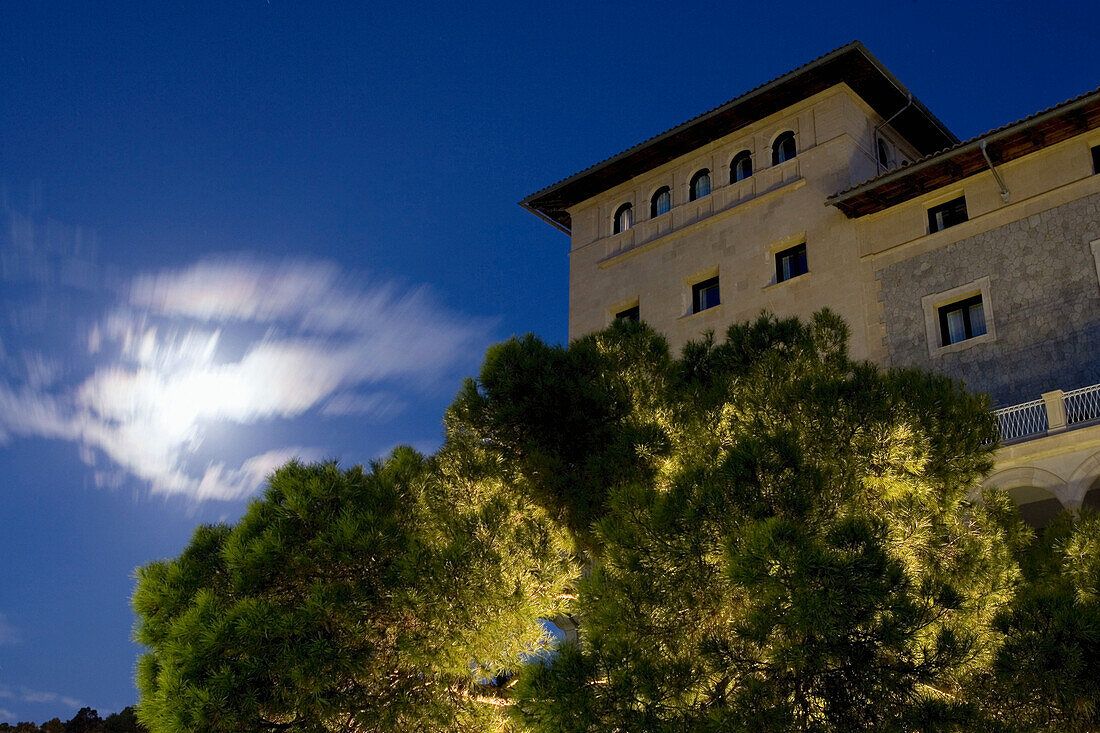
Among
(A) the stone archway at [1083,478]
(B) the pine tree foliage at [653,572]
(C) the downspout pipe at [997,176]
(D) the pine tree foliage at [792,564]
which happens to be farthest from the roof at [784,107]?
(D) the pine tree foliage at [792,564]

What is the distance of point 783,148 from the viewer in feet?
80.2

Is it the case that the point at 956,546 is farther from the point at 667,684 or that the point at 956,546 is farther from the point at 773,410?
the point at 667,684

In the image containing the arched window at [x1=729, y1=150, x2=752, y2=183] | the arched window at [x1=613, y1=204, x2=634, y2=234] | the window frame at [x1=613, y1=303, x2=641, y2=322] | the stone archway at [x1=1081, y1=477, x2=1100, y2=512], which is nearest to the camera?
the stone archway at [x1=1081, y1=477, x2=1100, y2=512]

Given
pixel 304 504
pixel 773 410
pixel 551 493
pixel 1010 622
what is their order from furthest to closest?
1. pixel 551 493
2. pixel 304 504
3. pixel 773 410
4. pixel 1010 622

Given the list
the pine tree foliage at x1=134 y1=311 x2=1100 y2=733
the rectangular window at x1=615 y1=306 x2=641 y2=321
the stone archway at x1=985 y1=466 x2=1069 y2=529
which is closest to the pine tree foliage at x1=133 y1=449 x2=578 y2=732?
the pine tree foliage at x1=134 y1=311 x2=1100 y2=733

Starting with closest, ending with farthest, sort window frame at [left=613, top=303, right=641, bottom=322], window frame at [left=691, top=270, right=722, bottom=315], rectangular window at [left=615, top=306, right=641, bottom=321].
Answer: window frame at [left=691, top=270, right=722, bottom=315] < window frame at [left=613, top=303, right=641, bottom=322] < rectangular window at [left=615, top=306, right=641, bottom=321]

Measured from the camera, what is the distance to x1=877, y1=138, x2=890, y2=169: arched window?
2416cm

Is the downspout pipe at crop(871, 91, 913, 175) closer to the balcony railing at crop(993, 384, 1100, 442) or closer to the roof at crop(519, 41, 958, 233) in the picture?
the roof at crop(519, 41, 958, 233)

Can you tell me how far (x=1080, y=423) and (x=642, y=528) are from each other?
9.56 m

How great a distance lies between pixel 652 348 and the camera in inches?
545

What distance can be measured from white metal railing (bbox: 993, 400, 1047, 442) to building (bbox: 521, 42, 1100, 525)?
0.15ft

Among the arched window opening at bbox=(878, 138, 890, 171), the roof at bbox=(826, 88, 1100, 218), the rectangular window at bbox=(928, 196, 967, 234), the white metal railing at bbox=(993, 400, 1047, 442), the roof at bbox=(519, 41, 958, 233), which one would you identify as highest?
the roof at bbox=(519, 41, 958, 233)

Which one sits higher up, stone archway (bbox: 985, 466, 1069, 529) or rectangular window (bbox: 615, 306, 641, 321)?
rectangular window (bbox: 615, 306, 641, 321)

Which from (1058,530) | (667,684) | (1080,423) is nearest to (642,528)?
(667,684)
